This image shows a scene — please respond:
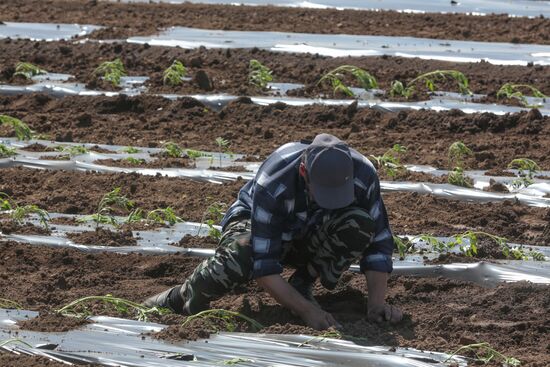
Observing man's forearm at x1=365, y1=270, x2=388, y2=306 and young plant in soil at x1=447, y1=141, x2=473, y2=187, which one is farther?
young plant in soil at x1=447, y1=141, x2=473, y2=187

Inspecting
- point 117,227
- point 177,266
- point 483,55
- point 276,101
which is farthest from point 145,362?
point 483,55

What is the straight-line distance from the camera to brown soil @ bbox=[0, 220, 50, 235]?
641 centimetres

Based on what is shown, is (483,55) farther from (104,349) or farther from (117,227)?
(104,349)

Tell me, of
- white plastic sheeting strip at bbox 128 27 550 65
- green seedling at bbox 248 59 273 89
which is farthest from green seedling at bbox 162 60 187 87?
white plastic sheeting strip at bbox 128 27 550 65

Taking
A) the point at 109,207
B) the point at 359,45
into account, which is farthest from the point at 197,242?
the point at 359,45

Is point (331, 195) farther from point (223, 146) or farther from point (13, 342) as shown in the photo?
point (223, 146)

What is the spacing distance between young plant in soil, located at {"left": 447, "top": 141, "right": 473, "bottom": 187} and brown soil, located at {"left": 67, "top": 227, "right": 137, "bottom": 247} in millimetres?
2092

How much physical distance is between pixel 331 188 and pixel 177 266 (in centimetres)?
166

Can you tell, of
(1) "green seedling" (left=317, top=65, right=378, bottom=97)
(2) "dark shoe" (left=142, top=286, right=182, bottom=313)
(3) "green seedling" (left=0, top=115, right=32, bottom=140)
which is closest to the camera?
(2) "dark shoe" (left=142, top=286, right=182, bottom=313)

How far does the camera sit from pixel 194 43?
11.1 metres

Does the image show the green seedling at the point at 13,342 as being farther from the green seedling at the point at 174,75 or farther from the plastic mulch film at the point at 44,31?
the plastic mulch film at the point at 44,31

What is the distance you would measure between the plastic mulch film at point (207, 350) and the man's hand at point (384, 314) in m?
0.36

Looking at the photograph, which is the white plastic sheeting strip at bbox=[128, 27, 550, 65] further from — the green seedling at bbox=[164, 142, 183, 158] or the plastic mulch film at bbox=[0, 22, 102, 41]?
the green seedling at bbox=[164, 142, 183, 158]

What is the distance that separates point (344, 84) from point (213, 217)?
337 cm
